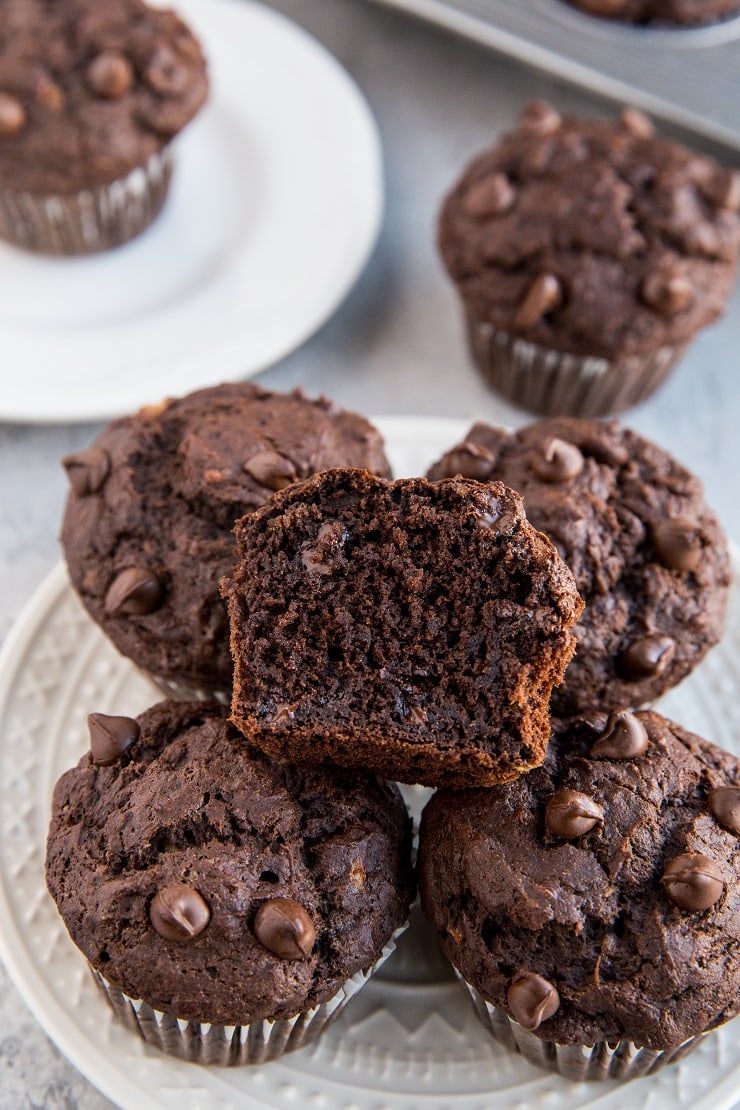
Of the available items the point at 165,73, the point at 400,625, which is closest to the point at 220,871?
the point at 400,625

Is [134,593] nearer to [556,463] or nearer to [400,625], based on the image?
[400,625]

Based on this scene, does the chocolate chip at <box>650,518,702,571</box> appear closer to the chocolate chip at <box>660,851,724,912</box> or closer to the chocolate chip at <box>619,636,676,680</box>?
the chocolate chip at <box>619,636,676,680</box>

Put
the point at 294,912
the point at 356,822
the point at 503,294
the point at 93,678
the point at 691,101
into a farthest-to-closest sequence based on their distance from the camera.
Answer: the point at 691,101
the point at 503,294
the point at 93,678
the point at 356,822
the point at 294,912

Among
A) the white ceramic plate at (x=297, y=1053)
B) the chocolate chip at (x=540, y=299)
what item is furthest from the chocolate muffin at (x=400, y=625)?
the chocolate chip at (x=540, y=299)

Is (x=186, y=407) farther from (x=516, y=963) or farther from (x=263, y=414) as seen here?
(x=516, y=963)

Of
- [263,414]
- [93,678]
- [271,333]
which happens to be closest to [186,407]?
[263,414]

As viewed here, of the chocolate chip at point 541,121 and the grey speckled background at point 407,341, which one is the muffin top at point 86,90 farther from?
the chocolate chip at point 541,121

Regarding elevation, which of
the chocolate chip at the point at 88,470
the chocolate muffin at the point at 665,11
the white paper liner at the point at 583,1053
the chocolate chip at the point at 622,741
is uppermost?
the chocolate muffin at the point at 665,11
